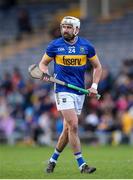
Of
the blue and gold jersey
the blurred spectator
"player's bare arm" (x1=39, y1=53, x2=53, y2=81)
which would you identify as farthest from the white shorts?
the blurred spectator

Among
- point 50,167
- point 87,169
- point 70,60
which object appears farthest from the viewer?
point 50,167

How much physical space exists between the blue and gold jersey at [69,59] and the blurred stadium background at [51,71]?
10.7 meters

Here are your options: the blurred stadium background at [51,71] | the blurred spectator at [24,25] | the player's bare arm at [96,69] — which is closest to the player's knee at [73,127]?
the player's bare arm at [96,69]

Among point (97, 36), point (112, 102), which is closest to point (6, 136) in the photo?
point (112, 102)

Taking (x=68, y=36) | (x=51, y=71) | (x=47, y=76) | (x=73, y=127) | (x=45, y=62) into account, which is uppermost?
(x=68, y=36)

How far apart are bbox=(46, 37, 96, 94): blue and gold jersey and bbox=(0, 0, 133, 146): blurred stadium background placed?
10.7 m

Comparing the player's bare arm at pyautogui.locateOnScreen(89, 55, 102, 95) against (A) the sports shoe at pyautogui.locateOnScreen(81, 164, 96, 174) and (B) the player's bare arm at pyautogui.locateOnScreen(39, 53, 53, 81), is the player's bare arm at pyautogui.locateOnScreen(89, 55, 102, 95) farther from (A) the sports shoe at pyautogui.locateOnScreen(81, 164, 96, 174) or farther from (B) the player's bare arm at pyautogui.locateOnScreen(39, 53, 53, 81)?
(A) the sports shoe at pyautogui.locateOnScreen(81, 164, 96, 174)

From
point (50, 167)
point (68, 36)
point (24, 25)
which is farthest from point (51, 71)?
point (68, 36)

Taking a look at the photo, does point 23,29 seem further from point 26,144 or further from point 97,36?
point 26,144

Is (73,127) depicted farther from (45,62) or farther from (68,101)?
(45,62)

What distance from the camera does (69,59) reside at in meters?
13.3

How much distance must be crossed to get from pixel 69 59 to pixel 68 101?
65 cm

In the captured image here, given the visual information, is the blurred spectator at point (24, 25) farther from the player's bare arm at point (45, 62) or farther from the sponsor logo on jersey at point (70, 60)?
the sponsor logo on jersey at point (70, 60)

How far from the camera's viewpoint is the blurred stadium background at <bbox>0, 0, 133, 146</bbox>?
2470 centimetres
